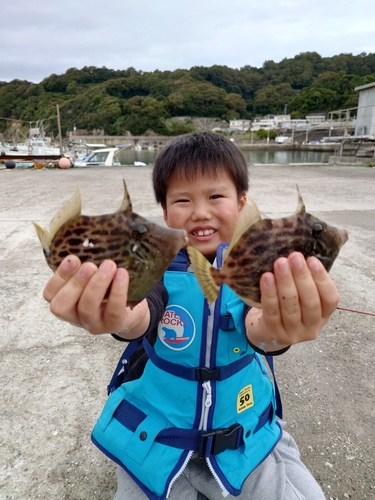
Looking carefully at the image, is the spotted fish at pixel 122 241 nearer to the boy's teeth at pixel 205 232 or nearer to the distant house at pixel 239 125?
the boy's teeth at pixel 205 232

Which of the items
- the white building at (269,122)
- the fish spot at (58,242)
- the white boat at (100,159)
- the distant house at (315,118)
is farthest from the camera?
the white building at (269,122)

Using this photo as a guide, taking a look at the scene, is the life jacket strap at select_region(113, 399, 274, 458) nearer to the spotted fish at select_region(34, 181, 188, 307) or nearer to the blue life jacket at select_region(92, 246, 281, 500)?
the blue life jacket at select_region(92, 246, 281, 500)

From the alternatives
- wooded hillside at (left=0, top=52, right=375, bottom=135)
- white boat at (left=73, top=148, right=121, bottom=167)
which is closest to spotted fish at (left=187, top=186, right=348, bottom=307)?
white boat at (left=73, top=148, right=121, bottom=167)

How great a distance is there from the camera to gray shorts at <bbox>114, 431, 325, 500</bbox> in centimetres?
154

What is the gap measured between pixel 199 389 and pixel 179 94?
11599 centimetres

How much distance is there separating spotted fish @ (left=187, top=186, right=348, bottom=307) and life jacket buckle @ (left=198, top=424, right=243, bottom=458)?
706 mm

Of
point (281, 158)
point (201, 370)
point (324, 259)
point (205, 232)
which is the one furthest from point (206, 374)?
point (281, 158)

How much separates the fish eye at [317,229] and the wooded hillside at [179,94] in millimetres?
94436

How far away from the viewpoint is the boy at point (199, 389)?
60.9 inches

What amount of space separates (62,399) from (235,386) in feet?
4.11

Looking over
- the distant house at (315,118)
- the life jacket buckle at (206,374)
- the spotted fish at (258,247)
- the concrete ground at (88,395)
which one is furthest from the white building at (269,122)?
the spotted fish at (258,247)

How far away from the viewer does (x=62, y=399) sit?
2.28 meters

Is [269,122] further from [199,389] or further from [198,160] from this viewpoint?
[199,389]

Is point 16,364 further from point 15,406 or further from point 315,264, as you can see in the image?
point 315,264
